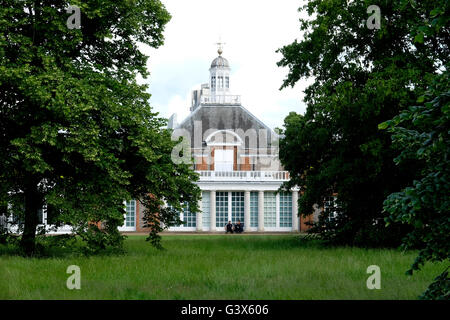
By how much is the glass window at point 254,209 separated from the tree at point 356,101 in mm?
22982

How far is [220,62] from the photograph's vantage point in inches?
2734

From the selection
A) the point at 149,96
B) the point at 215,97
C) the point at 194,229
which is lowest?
the point at 194,229

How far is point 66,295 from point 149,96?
36.9 ft

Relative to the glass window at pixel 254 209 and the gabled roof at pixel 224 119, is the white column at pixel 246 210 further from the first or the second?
the gabled roof at pixel 224 119

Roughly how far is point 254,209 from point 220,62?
24914mm

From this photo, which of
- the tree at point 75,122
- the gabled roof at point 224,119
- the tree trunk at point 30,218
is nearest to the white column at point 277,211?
the gabled roof at point 224,119

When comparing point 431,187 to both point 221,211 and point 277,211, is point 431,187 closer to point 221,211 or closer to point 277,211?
point 277,211

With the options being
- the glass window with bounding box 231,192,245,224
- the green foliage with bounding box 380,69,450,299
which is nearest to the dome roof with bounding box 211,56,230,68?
the glass window with bounding box 231,192,245,224

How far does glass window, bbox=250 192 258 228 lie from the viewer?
165 feet

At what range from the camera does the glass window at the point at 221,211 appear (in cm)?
5034

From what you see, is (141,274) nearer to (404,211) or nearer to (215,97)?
(404,211)

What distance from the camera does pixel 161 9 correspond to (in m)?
21.9

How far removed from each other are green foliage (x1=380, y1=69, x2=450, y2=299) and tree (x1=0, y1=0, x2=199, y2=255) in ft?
37.7
